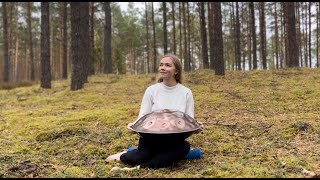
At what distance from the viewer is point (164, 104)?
4844 millimetres

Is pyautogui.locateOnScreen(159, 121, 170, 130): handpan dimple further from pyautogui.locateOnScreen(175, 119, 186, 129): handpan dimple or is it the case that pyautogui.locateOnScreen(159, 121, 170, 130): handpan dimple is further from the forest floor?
the forest floor

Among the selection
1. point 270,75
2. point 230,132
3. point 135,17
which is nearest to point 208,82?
point 270,75

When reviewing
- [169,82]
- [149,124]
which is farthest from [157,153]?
[169,82]

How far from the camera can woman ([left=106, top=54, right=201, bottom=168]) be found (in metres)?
4.55

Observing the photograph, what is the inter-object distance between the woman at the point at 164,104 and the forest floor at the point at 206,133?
0.20m

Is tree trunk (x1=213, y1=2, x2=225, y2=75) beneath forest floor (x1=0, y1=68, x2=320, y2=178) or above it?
above

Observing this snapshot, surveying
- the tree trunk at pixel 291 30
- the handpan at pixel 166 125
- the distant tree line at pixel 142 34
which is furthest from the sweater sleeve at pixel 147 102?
the tree trunk at pixel 291 30

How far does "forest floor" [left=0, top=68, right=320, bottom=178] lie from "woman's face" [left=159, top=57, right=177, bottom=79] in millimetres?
1102

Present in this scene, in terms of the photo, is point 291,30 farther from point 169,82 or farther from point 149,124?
point 149,124

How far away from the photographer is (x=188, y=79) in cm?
1359

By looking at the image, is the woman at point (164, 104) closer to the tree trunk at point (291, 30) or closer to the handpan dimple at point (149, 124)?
the handpan dimple at point (149, 124)

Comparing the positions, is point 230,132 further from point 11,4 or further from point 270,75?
point 11,4

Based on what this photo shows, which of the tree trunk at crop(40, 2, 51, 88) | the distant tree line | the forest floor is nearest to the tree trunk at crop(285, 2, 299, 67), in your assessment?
the distant tree line

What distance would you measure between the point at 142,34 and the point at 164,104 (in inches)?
1896
